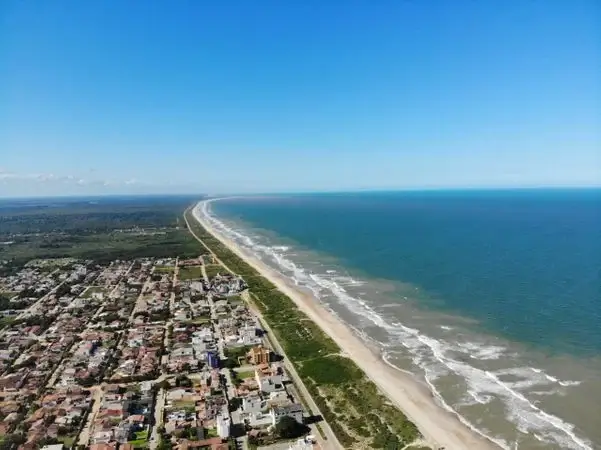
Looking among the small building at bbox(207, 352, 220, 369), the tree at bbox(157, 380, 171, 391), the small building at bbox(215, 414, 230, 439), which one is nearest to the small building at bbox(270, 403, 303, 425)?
the small building at bbox(215, 414, 230, 439)

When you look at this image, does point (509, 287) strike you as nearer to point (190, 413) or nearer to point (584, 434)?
point (584, 434)

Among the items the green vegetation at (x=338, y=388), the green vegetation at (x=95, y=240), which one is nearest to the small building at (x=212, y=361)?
the green vegetation at (x=338, y=388)

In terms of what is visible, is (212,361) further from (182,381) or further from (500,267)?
(500,267)

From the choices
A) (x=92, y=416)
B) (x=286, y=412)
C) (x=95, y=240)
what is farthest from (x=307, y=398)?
(x=95, y=240)

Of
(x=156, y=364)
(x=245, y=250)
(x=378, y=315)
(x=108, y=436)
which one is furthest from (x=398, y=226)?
(x=108, y=436)

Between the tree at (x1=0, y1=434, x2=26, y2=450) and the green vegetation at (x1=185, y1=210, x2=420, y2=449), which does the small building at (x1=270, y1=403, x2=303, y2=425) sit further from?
the tree at (x1=0, y1=434, x2=26, y2=450)
